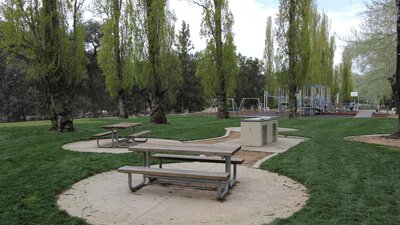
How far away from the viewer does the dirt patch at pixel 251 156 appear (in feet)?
26.8

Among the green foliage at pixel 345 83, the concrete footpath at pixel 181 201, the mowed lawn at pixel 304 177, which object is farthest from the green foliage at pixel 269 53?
the concrete footpath at pixel 181 201

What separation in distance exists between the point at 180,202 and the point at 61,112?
10217 mm

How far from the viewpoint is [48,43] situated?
1306cm

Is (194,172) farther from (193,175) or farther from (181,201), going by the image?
(181,201)

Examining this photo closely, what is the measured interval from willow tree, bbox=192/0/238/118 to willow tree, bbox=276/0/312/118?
3323 millimetres

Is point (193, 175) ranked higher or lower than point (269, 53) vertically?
lower

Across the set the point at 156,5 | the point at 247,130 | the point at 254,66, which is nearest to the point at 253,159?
the point at 247,130

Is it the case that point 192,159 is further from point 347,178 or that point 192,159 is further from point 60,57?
point 60,57

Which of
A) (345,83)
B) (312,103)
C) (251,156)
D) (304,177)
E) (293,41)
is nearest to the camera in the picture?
(304,177)

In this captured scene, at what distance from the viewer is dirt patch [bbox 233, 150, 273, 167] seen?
816cm

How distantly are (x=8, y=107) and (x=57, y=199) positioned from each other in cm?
3458

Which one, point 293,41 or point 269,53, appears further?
point 269,53

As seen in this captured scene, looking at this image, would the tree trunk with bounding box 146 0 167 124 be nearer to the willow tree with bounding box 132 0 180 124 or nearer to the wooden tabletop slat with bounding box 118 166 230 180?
the willow tree with bounding box 132 0 180 124

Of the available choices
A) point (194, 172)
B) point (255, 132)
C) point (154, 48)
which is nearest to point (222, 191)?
point (194, 172)
